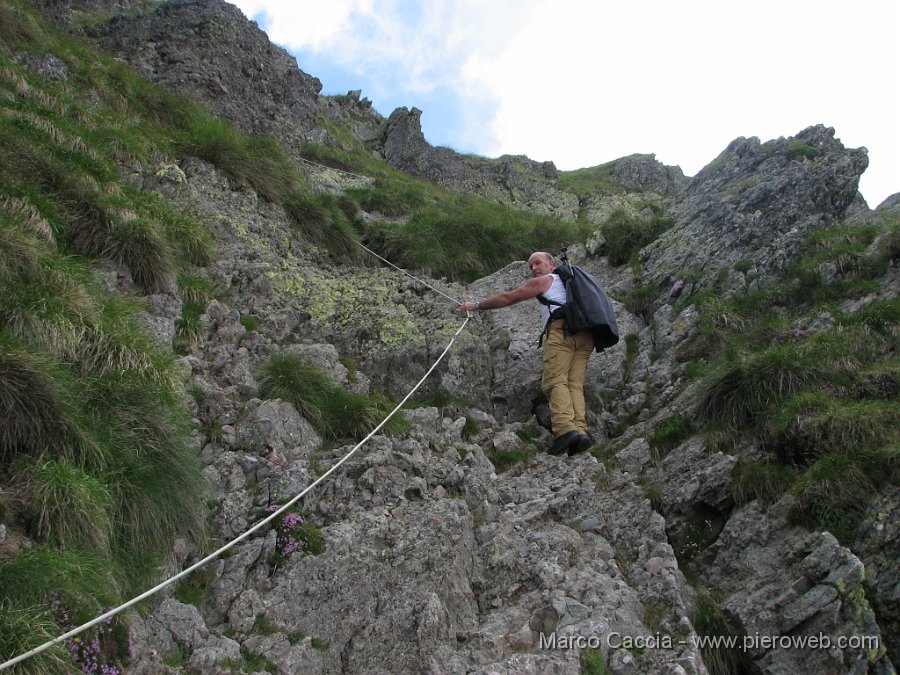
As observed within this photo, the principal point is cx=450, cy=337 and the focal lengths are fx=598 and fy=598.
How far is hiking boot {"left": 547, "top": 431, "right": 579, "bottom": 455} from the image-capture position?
319 inches

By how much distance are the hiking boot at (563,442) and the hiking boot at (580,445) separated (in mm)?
43

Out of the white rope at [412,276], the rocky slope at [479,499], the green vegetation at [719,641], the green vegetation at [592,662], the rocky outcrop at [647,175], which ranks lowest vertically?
the green vegetation at [719,641]

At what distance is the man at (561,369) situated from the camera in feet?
27.1

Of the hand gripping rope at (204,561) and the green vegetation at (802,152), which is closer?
the hand gripping rope at (204,561)

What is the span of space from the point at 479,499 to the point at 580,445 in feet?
6.82

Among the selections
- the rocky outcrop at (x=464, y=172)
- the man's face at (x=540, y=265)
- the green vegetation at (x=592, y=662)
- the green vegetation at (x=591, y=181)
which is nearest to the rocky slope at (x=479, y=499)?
the green vegetation at (x=592, y=662)

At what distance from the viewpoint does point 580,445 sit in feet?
26.8

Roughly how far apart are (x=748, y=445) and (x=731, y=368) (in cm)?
106

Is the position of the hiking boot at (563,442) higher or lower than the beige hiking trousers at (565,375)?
lower

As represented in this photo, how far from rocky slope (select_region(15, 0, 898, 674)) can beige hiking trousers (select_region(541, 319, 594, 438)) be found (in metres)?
0.53

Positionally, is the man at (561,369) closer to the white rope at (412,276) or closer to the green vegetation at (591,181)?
the white rope at (412,276)

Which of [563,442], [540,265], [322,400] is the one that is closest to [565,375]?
[563,442]

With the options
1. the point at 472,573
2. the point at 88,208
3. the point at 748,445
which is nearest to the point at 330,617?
the point at 472,573

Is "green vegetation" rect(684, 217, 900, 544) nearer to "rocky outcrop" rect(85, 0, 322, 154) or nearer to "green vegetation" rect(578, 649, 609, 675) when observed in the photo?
"green vegetation" rect(578, 649, 609, 675)
